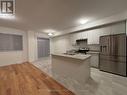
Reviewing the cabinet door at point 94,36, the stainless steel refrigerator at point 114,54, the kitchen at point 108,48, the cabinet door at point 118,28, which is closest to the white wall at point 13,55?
the kitchen at point 108,48

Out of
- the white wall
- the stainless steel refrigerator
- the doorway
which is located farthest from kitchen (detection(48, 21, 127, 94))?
the doorway

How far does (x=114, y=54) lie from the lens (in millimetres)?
3318

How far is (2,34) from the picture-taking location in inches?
202

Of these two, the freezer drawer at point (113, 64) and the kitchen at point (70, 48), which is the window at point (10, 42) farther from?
the freezer drawer at point (113, 64)

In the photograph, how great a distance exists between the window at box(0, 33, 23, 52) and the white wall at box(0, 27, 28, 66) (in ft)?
0.73

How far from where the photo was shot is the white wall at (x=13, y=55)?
5.14 metres

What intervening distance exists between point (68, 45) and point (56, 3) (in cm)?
412

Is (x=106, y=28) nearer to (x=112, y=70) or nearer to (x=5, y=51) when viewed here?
(x=112, y=70)

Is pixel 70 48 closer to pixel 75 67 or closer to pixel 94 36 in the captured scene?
pixel 94 36

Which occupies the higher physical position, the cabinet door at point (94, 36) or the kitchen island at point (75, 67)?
the cabinet door at point (94, 36)

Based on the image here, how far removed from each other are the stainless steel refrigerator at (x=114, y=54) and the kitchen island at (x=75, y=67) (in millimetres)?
1178

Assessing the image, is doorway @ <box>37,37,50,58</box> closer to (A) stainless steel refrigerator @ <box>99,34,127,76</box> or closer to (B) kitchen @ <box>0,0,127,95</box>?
(B) kitchen @ <box>0,0,127,95</box>

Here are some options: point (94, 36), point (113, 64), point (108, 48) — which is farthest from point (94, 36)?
point (113, 64)

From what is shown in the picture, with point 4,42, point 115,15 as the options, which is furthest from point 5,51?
point 115,15
